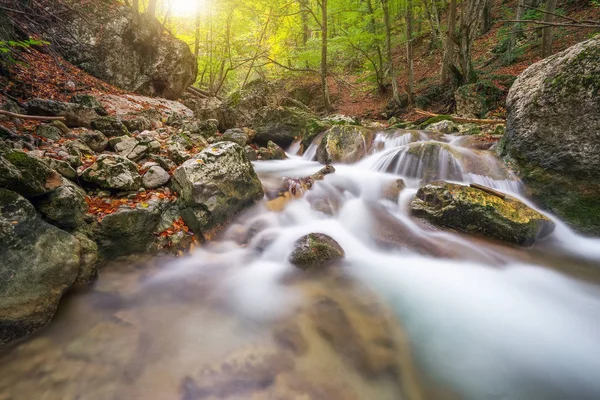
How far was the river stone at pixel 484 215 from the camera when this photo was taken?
4117mm

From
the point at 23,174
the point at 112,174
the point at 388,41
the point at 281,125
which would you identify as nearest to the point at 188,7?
the point at 281,125

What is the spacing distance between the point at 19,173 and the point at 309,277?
3380mm

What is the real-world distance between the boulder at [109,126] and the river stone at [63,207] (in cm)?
313

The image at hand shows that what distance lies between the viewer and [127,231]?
3627mm

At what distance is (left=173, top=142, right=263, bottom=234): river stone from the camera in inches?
163

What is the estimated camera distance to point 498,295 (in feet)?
10.9

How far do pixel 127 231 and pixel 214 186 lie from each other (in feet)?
4.42

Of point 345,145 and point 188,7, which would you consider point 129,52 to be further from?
point 345,145

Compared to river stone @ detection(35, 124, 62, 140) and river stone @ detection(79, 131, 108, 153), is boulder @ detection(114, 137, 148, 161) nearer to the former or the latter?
river stone @ detection(79, 131, 108, 153)

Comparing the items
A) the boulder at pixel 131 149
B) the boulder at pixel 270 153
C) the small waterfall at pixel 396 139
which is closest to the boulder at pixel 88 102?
the boulder at pixel 131 149

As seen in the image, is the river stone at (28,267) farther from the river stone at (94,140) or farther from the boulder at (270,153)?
the boulder at (270,153)

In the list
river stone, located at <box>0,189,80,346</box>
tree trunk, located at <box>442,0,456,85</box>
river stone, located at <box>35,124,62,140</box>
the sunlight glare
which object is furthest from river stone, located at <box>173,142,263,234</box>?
the sunlight glare

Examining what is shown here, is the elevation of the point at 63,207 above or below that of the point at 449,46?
below

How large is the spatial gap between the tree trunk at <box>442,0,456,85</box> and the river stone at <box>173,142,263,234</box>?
1013 cm
